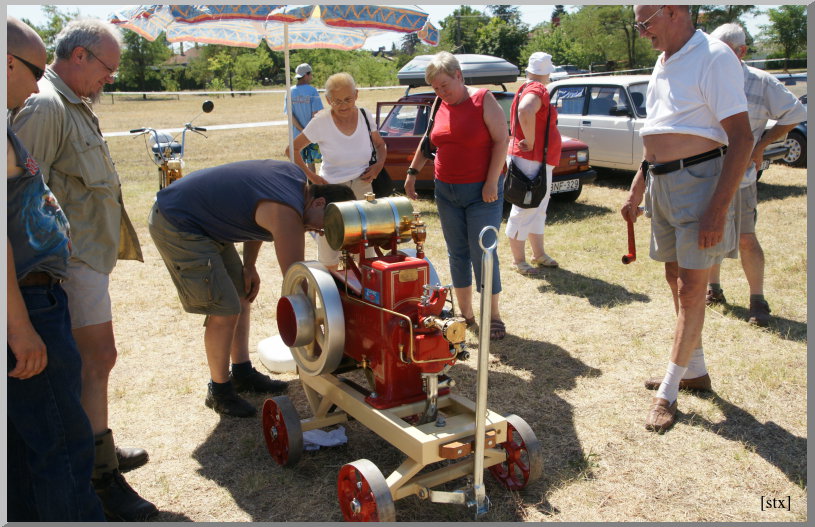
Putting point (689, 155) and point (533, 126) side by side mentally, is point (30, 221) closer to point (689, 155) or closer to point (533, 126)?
point (689, 155)

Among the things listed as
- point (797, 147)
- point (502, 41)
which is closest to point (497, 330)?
point (797, 147)

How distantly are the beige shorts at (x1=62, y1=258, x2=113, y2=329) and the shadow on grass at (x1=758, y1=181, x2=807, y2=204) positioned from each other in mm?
8441

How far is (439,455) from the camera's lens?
8.87 feet

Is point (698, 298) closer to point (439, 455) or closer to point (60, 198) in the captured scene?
point (439, 455)

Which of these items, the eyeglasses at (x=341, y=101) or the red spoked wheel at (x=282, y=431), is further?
the eyeglasses at (x=341, y=101)

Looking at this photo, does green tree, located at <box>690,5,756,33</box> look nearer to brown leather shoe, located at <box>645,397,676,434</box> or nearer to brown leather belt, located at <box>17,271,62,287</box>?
brown leather shoe, located at <box>645,397,676,434</box>

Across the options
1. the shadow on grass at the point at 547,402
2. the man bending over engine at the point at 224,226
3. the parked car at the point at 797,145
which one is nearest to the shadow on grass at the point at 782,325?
the shadow on grass at the point at 547,402

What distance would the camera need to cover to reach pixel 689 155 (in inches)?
134

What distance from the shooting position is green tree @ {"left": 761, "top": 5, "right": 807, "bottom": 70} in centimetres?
3606

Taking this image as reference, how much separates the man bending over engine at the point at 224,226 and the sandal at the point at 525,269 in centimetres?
331

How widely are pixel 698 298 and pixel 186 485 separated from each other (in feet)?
8.81

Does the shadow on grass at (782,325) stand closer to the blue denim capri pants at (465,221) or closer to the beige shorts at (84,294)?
the blue denim capri pants at (465,221)

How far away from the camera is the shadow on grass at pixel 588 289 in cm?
561

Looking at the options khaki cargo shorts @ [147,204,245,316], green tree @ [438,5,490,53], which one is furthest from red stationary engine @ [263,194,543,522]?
green tree @ [438,5,490,53]
